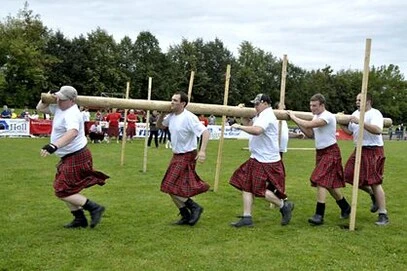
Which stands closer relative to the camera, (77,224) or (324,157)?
(77,224)

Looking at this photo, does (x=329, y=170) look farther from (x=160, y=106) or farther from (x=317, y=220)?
(x=160, y=106)

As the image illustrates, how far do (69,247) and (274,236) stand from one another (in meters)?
2.24

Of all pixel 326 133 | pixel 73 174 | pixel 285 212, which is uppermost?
pixel 326 133

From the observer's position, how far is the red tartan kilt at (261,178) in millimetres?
6254

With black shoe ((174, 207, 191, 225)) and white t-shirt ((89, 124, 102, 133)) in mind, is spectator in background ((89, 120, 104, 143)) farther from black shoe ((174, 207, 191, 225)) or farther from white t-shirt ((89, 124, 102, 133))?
black shoe ((174, 207, 191, 225))

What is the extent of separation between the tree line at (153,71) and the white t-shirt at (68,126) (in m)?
40.3

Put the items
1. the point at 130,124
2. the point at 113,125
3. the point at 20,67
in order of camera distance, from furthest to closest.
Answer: the point at 20,67
the point at 130,124
the point at 113,125

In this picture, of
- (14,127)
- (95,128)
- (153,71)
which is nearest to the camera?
(95,128)

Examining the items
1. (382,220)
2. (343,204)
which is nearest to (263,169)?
(343,204)

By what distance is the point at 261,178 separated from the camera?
6.24 metres

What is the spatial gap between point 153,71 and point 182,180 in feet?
170

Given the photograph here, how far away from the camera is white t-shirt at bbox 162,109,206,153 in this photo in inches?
242

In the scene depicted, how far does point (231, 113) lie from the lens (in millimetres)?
6953

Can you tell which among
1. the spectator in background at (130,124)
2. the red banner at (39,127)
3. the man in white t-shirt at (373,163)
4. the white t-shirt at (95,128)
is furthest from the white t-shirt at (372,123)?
the red banner at (39,127)
